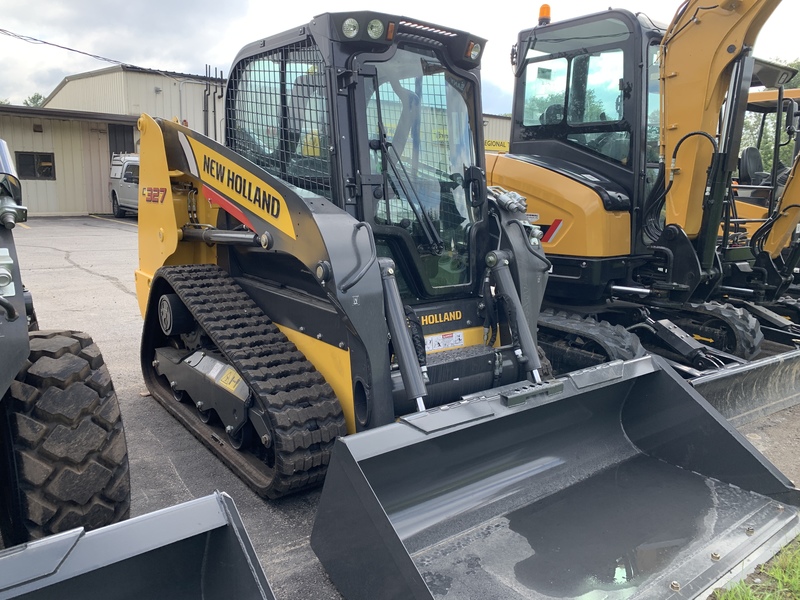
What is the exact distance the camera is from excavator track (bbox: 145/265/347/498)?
3.02m

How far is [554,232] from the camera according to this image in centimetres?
553

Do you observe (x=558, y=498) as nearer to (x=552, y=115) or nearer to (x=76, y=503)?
(x=76, y=503)

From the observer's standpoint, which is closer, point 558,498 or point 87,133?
point 558,498

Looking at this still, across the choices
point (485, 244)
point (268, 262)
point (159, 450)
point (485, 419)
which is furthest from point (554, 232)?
point (159, 450)

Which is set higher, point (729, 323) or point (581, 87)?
point (581, 87)

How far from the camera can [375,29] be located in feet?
10.7

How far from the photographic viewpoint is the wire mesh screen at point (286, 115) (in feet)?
11.3

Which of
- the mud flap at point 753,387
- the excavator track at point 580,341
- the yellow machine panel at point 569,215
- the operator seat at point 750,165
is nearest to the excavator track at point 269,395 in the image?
the mud flap at point 753,387

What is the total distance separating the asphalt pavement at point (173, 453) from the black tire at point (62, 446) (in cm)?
76

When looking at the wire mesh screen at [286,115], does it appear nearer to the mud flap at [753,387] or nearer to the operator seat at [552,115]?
the mud flap at [753,387]

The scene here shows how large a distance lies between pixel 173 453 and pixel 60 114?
19.7 meters

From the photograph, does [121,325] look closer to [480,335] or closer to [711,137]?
[480,335]

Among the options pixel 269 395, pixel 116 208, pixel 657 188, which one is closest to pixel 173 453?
pixel 269 395

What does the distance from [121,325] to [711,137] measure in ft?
19.5
